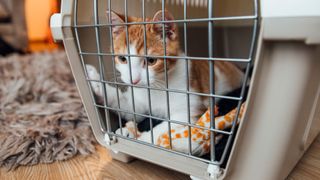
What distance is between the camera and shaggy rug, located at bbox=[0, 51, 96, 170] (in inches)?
32.7

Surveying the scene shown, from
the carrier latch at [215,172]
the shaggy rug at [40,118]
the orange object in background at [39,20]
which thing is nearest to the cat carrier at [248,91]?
the carrier latch at [215,172]

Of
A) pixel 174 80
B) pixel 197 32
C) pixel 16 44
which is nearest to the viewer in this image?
pixel 174 80

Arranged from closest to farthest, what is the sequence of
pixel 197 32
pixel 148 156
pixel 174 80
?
pixel 148 156 < pixel 174 80 < pixel 197 32

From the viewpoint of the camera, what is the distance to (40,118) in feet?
3.51

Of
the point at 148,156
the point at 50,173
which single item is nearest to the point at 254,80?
the point at 148,156

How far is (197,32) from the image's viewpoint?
1.48 metres

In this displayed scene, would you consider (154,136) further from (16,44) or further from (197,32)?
(16,44)

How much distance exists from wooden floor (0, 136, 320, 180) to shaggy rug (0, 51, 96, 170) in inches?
1.3

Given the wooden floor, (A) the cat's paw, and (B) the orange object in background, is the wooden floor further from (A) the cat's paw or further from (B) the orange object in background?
(B) the orange object in background

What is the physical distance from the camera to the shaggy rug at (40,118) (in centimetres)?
83

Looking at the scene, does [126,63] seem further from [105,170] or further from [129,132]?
[105,170]

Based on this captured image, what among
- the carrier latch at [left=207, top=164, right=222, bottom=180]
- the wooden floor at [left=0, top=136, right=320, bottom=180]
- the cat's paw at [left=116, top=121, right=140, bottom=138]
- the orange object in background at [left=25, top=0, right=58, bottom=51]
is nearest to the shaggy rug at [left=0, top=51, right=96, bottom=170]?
the wooden floor at [left=0, top=136, right=320, bottom=180]

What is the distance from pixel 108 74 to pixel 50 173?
1.04 ft

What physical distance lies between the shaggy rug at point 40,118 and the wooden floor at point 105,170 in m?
0.03
